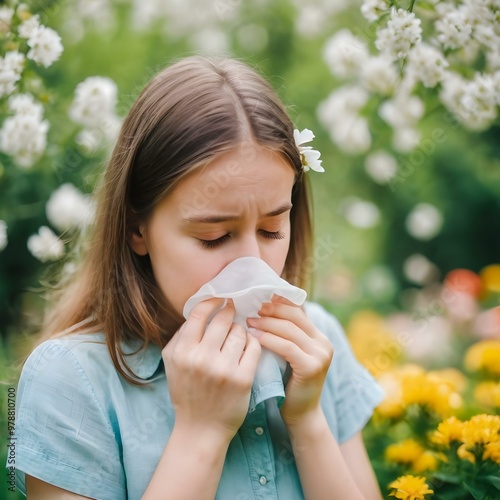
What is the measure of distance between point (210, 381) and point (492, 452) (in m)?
0.76

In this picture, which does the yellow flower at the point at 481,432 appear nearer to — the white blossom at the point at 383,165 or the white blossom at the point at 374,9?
the white blossom at the point at 374,9

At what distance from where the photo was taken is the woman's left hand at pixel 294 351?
61.9 inches

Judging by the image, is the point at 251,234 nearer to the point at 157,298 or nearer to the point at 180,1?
the point at 157,298

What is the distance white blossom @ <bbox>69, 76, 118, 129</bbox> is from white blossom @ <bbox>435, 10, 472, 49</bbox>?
46.0 inches

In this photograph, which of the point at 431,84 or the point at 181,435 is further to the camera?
the point at 431,84

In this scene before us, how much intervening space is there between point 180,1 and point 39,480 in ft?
12.1

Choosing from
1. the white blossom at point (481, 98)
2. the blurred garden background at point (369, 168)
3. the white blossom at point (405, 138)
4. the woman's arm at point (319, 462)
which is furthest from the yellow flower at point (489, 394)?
the white blossom at point (405, 138)

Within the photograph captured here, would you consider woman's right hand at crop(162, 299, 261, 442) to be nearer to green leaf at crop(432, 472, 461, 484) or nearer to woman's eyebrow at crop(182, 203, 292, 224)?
woman's eyebrow at crop(182, 203, 292, 224)

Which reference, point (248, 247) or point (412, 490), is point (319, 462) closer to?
point (412, 490)

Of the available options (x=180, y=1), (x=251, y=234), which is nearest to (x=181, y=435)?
(x=251, y=234)

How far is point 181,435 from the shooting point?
4.89 ft

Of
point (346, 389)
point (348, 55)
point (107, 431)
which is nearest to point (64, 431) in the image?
point (107, 431)

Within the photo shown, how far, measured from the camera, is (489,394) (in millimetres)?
2281

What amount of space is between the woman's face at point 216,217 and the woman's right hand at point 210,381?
5.3 inches
